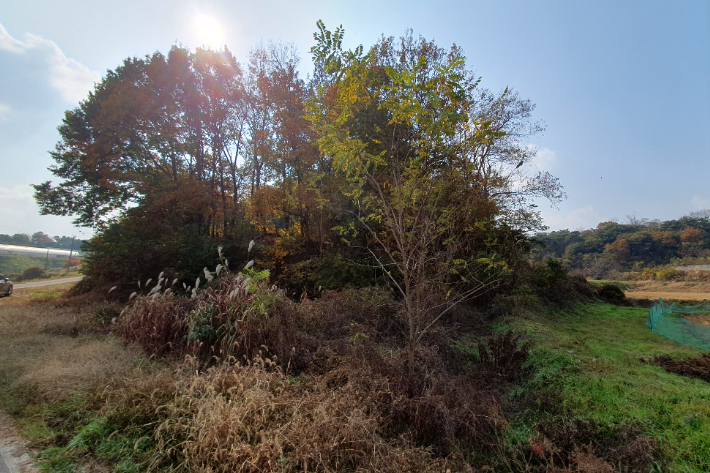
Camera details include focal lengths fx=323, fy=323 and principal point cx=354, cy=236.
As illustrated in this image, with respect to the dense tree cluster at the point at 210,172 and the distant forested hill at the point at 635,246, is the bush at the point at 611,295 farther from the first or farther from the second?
the distant forested hill at the point at 635,246

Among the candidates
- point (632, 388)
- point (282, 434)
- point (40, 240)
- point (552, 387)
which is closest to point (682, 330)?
point (632, 388)

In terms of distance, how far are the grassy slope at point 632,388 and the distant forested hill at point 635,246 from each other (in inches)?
960

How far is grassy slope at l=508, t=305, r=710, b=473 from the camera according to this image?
9.00 ft

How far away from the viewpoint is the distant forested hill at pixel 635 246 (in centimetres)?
2959

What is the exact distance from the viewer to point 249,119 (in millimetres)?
16562

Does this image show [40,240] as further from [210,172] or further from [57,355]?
[57,355]

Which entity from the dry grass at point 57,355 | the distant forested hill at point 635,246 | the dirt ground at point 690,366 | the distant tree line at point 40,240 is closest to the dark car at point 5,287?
the dry grass at point 57,355

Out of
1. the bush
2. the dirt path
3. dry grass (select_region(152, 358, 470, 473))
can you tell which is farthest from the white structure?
the bush

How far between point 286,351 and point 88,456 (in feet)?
7.27

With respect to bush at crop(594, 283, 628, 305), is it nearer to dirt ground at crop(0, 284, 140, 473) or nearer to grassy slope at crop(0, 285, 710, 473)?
grassy slope at crop(0, 285, 710, 473)

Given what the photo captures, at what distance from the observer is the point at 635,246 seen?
3195cm

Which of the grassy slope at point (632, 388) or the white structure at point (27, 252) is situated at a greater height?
the white structure at point (27, 252)

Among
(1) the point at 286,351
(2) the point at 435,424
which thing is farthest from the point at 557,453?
(1) the point at 286,351

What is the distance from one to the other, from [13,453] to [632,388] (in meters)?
6.11
